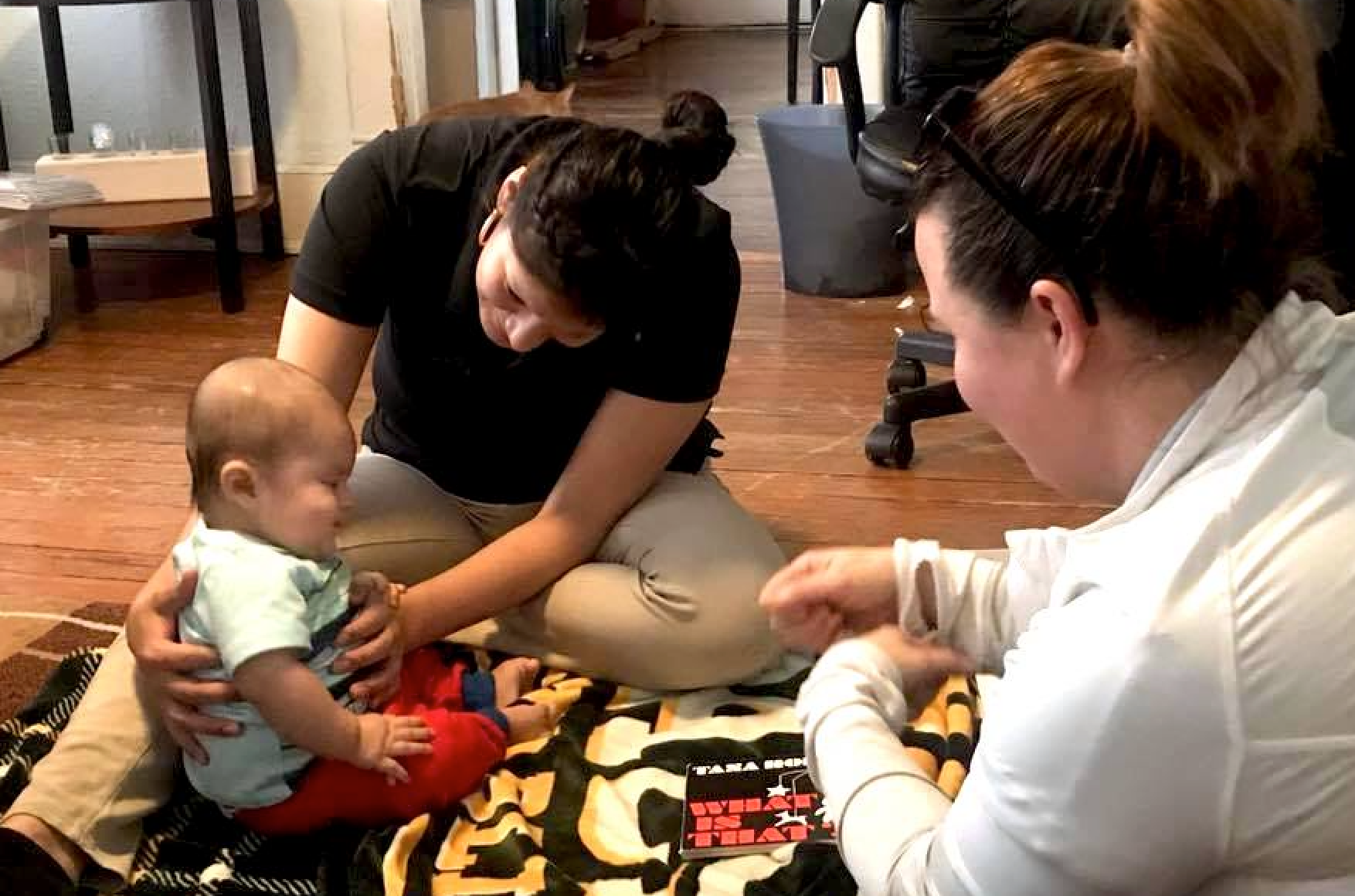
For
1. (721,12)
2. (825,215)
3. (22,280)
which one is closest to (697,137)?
(825,215)

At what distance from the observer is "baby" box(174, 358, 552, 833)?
1.29 meters

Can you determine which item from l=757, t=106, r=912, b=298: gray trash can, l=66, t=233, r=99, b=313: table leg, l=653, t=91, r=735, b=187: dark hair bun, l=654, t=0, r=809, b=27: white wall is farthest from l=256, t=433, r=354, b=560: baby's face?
l=654, t=0, r=809, b=27: white wall

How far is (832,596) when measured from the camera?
3.73 ft

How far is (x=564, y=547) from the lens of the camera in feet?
5.23

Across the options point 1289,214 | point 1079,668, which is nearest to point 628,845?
point 1079,668

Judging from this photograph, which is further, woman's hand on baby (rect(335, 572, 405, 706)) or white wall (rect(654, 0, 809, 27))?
white wall (rect(654, 0, 809, 27))

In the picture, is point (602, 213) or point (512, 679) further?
point (512, 679)

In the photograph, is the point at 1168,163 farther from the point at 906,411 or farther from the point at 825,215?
the point at 825,215

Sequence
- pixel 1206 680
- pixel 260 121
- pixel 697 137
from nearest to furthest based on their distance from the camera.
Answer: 1. pixel 1206 680
2. pixel 697 137
3. pixel 260 121

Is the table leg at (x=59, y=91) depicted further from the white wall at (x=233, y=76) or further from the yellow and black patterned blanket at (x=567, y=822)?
the yellow and black patterned blanket at (x=567, y=822)

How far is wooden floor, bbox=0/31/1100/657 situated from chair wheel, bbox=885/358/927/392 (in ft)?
0.27

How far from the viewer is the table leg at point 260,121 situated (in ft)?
10.5

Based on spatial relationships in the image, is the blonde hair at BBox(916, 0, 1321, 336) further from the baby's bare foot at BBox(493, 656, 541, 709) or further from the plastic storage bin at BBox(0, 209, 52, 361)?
the plastic storage bin at BBox(0, 209, 52, 361)

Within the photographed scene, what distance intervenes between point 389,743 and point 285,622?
0.16 m
